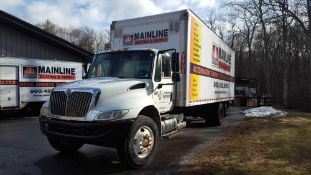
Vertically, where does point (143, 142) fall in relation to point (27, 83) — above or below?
below

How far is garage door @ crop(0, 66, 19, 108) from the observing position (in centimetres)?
1789

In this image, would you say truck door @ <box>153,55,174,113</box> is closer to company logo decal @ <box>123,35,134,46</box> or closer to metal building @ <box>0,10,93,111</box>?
company logo decal @ <box>123,35,134,46</box>

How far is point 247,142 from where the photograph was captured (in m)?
11.2

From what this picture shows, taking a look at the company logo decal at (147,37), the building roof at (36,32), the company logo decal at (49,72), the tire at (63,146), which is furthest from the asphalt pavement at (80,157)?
the building roof at (36,32)

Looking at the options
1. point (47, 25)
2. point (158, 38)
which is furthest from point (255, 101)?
point (47, 25)

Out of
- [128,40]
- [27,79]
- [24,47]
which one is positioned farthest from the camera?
[24,47]

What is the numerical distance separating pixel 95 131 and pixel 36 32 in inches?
735

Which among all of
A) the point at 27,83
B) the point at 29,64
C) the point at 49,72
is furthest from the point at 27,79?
the point at 49,72

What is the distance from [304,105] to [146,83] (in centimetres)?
2668

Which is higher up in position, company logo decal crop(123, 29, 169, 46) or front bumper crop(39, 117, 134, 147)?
company logo decal crop(123, 29, 169, 46)

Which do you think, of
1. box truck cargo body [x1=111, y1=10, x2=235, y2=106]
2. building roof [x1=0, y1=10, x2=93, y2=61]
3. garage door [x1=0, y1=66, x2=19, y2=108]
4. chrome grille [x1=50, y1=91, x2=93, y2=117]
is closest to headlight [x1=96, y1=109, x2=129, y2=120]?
chrome grille [x1=50, y1=91, x2=93, y2=117]

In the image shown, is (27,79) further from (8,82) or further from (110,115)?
(110,115)

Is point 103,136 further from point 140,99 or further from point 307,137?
point 307,137

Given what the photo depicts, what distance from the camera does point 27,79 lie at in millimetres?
19125
